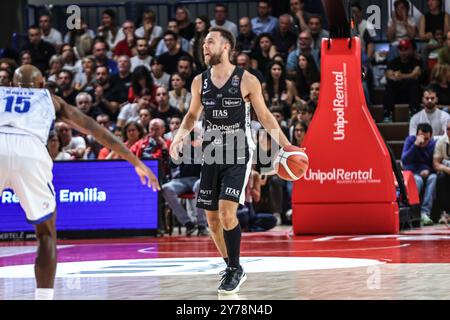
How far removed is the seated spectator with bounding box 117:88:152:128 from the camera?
16578mm

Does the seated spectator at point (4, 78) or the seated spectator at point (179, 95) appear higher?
the seated spectator at point (4, 78)

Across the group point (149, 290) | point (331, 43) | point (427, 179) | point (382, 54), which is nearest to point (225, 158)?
point (149, 290)

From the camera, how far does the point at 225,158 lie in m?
7.28

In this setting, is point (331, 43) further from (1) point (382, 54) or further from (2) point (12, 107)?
(2) point (12, 107)

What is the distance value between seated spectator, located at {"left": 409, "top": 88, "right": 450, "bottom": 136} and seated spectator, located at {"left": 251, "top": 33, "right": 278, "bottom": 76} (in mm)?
3101

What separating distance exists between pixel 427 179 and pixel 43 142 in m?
10.0

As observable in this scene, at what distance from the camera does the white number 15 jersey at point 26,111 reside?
5895 millimetres

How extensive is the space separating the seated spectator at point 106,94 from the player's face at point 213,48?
1007 centimetres

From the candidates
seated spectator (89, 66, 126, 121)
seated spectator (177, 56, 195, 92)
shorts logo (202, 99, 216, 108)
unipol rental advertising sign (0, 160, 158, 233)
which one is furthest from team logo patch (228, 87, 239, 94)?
seated spectator (89, 66, 126, 121)

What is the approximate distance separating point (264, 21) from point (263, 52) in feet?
3.81

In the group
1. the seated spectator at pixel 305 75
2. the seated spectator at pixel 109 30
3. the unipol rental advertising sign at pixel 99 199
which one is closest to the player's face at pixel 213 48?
the unipol rental advertising sign at pixel 99 199

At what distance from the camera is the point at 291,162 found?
7.64 metres

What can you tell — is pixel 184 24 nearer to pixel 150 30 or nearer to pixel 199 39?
pixel 150 30

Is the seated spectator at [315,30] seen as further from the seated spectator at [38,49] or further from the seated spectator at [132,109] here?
the seated spectator at [38,49]
